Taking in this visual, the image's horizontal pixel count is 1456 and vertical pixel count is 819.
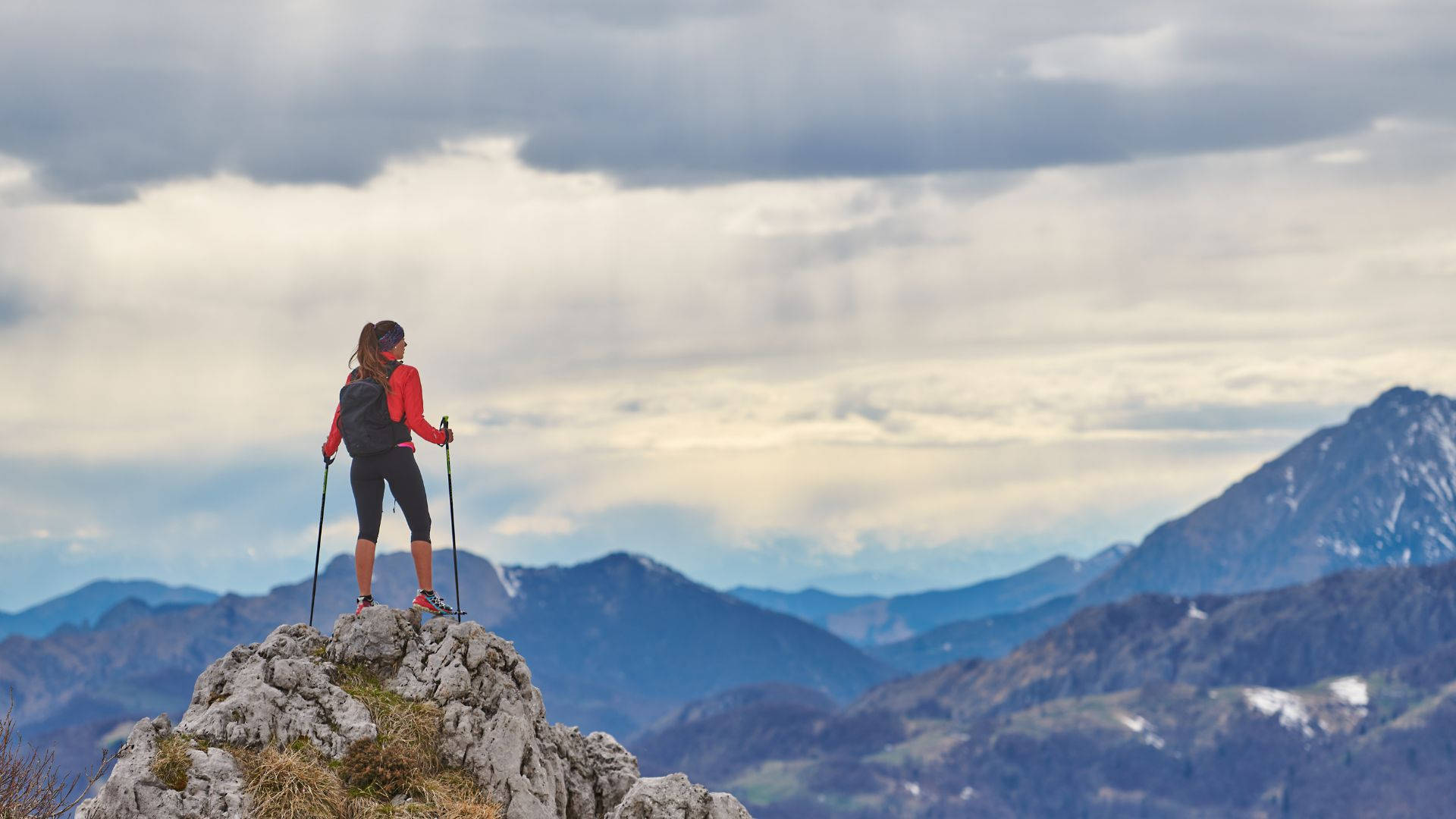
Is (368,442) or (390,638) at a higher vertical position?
(368,442)

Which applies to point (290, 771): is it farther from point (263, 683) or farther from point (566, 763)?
point (566, 763)

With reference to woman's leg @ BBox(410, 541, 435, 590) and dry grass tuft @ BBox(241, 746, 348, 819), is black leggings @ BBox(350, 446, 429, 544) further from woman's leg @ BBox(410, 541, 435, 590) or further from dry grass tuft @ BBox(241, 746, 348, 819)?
dry grass tuft @ BBox(241, 746, 348, 819)

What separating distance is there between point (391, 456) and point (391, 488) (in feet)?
3.07

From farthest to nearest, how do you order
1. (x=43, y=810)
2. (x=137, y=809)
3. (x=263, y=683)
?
(x=43, y=810)
(x=263, y=683)
(x=137, y=809)

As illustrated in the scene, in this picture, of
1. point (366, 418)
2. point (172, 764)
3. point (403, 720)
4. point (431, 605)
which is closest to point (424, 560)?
point (431, 605)

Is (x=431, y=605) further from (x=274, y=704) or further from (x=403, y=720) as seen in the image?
(x=274, y=704)

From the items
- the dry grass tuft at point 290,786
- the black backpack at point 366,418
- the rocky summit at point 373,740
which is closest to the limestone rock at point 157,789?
the rocky summit at point 373,740

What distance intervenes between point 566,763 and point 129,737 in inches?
438

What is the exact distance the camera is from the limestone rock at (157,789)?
36.6 metres

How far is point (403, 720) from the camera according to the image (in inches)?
1599

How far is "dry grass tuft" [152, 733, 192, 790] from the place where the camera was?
37.4 meters

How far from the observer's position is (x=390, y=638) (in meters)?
43.0

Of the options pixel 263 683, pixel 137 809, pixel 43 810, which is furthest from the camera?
pixel 43 810

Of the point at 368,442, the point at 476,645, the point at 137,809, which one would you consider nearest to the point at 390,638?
the point at 476,645
